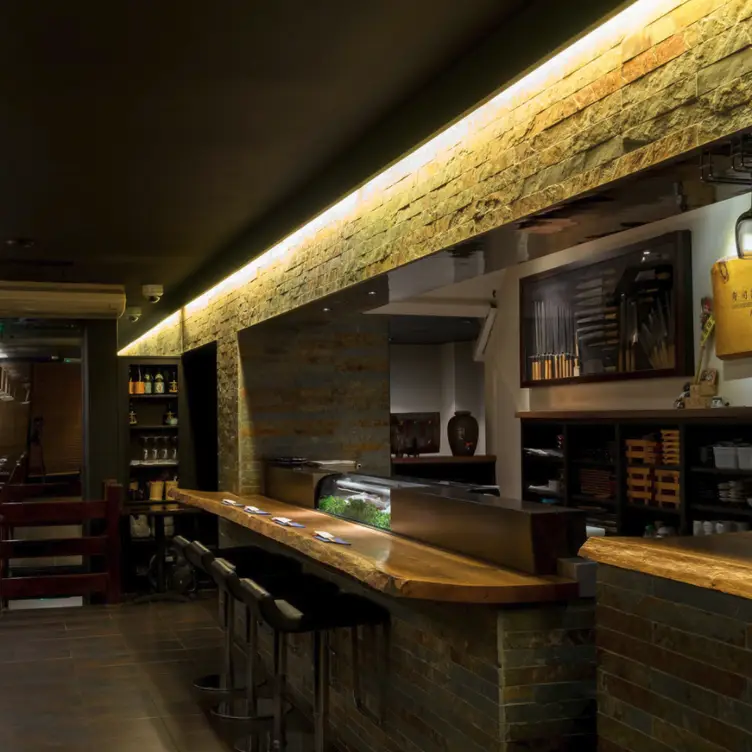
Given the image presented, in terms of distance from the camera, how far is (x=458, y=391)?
13.0m

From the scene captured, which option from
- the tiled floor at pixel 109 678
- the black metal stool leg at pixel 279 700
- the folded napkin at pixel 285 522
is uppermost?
the folded napkin at pixel 285 522

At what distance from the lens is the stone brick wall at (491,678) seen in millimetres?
3080

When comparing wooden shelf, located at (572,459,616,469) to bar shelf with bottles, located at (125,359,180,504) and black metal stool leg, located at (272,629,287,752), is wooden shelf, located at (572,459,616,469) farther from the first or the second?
bar shelf with bottles, located at (125,359,180,504)

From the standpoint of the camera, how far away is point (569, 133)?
272 centimetres

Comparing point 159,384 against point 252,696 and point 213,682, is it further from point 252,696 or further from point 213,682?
point 252,696

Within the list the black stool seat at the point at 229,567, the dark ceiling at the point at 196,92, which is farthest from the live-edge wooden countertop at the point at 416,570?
the dark ceiling at the point at 196,92

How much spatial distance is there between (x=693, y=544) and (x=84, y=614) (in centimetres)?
603

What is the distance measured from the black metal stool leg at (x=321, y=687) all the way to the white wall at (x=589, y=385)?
124 inches

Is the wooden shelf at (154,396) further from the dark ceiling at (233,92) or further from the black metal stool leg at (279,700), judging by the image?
the black metal stool leg at (279,700)

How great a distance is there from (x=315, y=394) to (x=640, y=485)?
2.35 meters

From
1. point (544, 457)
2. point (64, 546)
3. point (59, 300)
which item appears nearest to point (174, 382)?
point (59, 300)

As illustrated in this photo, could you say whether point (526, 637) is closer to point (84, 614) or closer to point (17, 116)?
point (17, 116)

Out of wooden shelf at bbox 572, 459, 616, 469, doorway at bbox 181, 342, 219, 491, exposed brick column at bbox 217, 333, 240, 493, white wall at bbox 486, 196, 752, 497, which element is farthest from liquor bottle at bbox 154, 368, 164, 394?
wooden shelf at bbox 572, 459, 616, 469

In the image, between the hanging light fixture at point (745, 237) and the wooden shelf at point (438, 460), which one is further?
the wooden shelf at point (438, 460)
